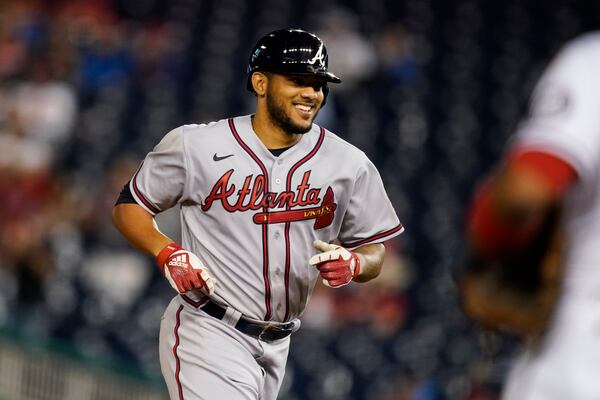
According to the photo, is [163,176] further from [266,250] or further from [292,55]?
[292,55]

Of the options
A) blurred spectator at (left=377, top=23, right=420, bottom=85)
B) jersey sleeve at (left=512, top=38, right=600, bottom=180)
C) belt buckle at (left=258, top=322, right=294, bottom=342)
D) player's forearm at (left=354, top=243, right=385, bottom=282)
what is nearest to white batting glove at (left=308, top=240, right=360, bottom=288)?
player's forearm at (left=354, top=243, right=385, bottom=282)

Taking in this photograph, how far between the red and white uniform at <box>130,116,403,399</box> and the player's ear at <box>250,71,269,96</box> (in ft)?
0.50

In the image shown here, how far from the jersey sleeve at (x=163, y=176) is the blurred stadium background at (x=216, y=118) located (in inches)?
66.0

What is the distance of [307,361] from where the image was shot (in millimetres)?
7574

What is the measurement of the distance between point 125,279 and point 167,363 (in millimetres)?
4508

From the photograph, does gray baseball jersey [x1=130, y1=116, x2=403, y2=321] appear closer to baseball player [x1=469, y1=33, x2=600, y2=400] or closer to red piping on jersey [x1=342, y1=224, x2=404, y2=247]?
red piping on jersey [x1=342, y1=224, x2=404, y2=247]

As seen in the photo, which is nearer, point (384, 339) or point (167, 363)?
point (167, 363)

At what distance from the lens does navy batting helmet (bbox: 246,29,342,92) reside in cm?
367

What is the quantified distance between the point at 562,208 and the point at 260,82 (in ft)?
6.74

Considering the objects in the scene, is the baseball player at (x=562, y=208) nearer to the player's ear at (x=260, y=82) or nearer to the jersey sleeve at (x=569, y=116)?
the jersey sleeve at (x=569, y=116)

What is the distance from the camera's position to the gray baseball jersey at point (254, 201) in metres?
3.64

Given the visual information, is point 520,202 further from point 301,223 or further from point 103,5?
point 103,5

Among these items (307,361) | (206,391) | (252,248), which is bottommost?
(307,361)

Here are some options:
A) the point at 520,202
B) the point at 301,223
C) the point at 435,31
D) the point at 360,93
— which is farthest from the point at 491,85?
the point at 520,202
